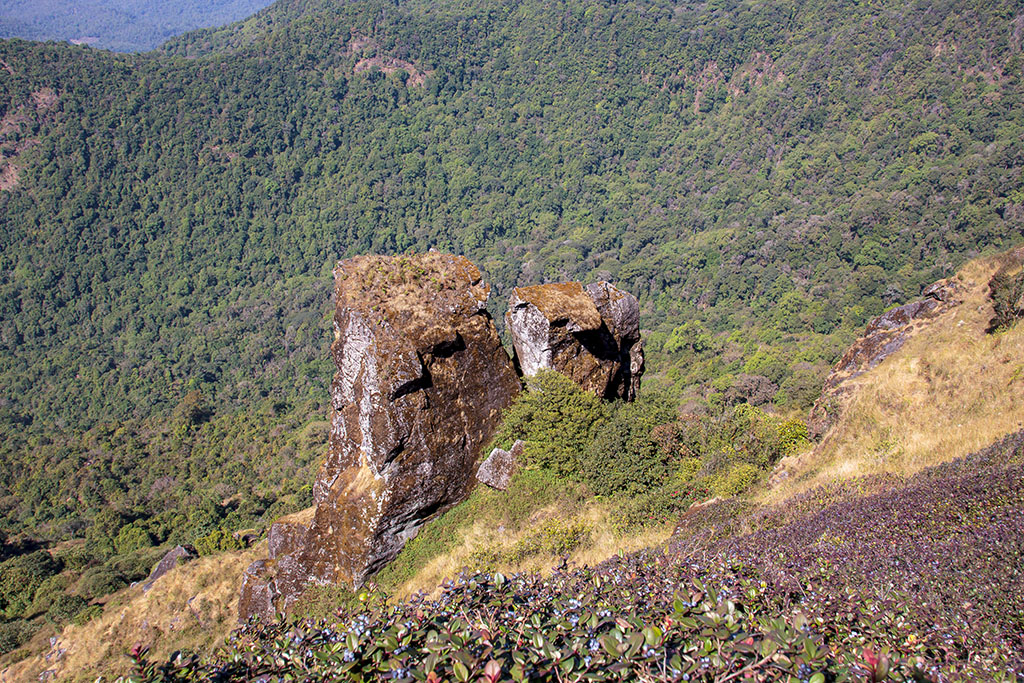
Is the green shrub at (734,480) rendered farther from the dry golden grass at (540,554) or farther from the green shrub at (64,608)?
the green shrub at (64,608)

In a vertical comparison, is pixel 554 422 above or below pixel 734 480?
above

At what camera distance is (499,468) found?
40.0 feet

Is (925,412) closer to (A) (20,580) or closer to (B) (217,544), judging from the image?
(B) (217,544)

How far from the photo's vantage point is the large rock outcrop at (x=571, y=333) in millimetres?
13289

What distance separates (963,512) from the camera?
6043 millimetres

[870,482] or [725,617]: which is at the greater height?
[725,617]

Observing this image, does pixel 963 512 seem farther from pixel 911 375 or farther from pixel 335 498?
pixel 335 498

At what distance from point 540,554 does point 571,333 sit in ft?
16.6

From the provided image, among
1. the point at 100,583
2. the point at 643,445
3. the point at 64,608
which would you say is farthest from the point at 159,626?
the point at 100,583

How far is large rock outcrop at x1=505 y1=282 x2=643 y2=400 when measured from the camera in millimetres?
13289

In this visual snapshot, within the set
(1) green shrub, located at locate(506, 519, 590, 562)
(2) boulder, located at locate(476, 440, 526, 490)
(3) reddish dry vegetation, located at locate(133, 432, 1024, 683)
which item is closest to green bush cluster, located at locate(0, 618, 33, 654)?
(2) boulder, located at locate(476, 440, 526, 490)

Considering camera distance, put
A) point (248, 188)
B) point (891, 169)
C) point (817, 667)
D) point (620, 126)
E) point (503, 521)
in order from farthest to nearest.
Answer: point (620, 126), point (248, 188), point (891, 169), point (503, 521), point (817, 667)

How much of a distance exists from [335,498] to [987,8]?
11695 centimetres

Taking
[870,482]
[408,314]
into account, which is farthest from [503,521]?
[870,482]
